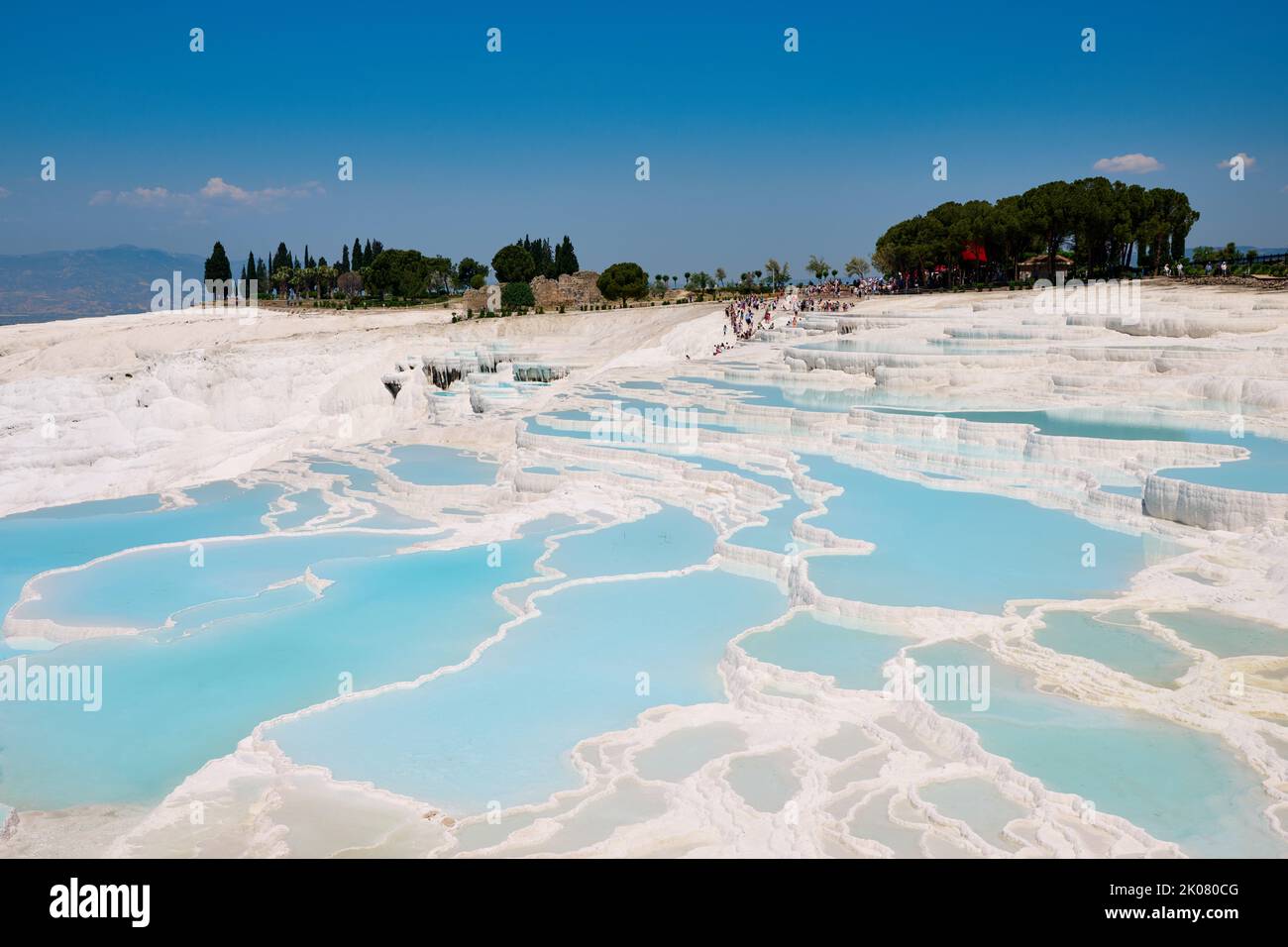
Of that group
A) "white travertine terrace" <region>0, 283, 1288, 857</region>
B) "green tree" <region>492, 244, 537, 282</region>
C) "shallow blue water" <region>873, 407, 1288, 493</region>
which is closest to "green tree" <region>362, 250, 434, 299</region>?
"green tree" <region>492, 244, 537, 282</region>

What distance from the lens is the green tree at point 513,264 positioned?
187ft

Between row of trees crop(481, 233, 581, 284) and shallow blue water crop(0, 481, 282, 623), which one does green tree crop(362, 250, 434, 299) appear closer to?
row of trees crop(481, 233, 581, 284)

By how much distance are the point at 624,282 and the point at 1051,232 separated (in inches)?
718

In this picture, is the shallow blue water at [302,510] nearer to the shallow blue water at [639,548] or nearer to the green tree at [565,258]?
the shallow blue water at [639,548]

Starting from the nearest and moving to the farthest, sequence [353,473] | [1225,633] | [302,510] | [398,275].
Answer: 1. [1225,633]
2. [302,510]
3. [353,473]
4. [398,275]

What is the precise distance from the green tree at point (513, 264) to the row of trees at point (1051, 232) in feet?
71.7

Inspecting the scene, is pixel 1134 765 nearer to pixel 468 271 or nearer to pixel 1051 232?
pixel 1051 232

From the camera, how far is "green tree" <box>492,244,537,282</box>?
56938 mm

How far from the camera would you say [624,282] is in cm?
4653

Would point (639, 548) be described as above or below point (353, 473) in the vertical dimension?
below

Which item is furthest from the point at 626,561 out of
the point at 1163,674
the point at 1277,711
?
the point at 1277,711

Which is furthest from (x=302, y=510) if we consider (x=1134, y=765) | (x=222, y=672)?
(x=1134, y=765)
